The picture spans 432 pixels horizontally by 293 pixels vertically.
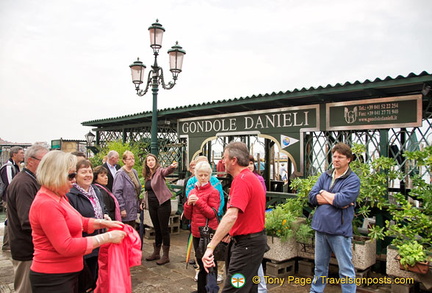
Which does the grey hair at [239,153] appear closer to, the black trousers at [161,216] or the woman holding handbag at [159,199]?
the woman holding handbag at [159,199]

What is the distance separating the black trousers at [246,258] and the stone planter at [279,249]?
203cm

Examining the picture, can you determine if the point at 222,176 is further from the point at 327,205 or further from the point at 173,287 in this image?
the point at 327,205

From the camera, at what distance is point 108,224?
9.30ft

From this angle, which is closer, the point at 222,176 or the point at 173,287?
the point at 173,287

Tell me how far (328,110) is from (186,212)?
331cm

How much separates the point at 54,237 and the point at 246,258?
151 cm

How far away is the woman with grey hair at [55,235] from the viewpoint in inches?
87.8

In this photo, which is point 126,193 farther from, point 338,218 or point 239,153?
point 338,218

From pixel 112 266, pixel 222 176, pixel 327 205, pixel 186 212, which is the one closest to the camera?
pixel 112 266

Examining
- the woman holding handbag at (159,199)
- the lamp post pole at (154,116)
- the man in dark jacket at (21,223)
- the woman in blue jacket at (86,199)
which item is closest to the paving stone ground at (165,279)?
the woman holding handbag at (159,199)

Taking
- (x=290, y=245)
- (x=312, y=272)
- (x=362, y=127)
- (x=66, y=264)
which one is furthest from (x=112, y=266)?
(x=362, y=127)

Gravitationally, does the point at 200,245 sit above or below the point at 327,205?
below

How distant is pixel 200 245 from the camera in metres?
3.89

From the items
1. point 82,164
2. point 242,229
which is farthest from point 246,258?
point 82,164
